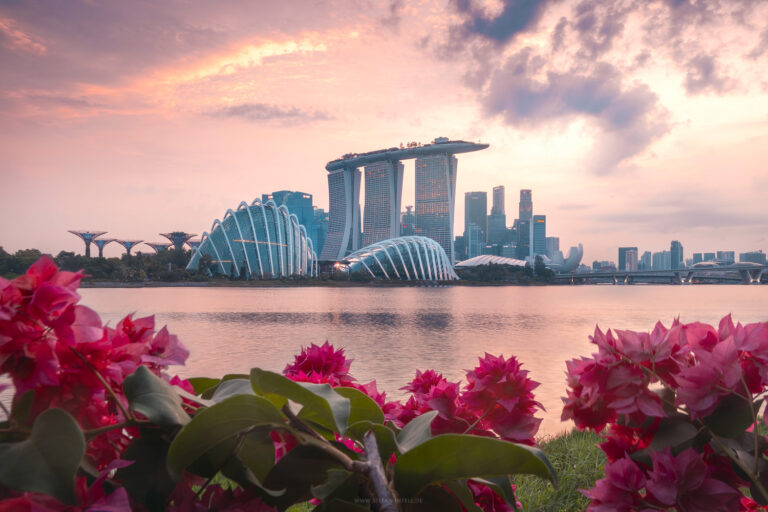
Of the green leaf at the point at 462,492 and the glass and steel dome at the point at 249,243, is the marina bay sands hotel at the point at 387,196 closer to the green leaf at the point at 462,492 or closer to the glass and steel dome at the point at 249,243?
the glass and steel dome at the point at 249,243

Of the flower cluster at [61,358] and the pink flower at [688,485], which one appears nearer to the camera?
the flower cluster at [61,358]

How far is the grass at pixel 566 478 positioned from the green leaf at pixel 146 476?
1711mm

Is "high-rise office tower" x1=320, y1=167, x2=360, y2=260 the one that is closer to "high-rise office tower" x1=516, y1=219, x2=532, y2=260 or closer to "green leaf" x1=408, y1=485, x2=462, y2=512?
"high-rise office tower" x1=516, y1=219, x2=532, y2=260

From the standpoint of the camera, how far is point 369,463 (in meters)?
0.48

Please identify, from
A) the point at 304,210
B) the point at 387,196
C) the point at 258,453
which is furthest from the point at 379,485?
the point at 304,210

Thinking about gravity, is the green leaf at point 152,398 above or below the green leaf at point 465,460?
above

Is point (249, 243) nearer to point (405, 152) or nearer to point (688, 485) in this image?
point (405, 152)

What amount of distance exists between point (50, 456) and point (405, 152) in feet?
313

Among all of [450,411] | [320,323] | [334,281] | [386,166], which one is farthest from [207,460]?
[386,166]

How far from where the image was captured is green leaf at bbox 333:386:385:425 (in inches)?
24.0

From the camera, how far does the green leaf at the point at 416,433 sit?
0.56 m

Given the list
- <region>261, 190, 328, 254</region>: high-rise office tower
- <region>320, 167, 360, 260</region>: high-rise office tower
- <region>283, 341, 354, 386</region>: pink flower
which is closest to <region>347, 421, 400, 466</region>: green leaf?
<region>283, 341, 354, 386</region>: pink flower

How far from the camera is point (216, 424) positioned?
431 millimetres

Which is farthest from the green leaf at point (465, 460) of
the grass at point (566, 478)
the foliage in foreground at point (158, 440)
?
the grass at point (566, 478)
